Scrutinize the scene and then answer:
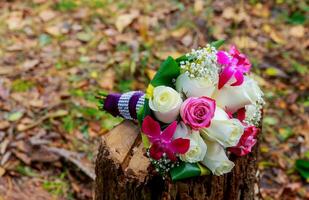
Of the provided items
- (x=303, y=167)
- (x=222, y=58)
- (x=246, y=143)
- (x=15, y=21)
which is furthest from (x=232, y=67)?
(x=15, y=21)

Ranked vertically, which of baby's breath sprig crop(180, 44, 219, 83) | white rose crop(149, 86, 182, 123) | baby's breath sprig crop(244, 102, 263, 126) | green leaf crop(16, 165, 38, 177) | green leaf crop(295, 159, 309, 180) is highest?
baby's breath sprig crop(180, 44, 219, 83)

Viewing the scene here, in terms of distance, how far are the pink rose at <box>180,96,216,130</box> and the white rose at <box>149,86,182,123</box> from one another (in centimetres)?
3

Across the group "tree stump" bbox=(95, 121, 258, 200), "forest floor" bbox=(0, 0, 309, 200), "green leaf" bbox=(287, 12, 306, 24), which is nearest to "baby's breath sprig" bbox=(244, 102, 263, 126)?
"tree stump" bbox=(95, 121, 258, 200)

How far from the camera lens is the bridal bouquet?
1.81m

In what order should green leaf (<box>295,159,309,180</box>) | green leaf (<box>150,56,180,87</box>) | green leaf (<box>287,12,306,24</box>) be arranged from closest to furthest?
green leaf (<box>150,56,180,87</box>)
green leaf (<box>295,159,309,180</box>)
green leaf (<box>287,12,306,24</box>)

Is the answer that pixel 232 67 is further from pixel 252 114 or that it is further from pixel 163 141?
pixel 163 141

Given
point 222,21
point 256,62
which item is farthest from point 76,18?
point 256,62

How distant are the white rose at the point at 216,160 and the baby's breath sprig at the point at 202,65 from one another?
0.23 m

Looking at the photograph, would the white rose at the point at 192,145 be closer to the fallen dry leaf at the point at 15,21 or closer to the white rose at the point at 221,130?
the white rose at the point at 221,130

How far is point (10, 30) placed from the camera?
3.88m

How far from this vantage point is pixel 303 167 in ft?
10.1

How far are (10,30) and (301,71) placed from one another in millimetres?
2037

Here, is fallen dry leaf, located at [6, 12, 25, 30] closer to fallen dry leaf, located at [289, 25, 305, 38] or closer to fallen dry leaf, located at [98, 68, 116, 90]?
fallen dry leaf, located at [98, 68, 116, 90]

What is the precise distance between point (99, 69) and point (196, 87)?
1.81 meters
